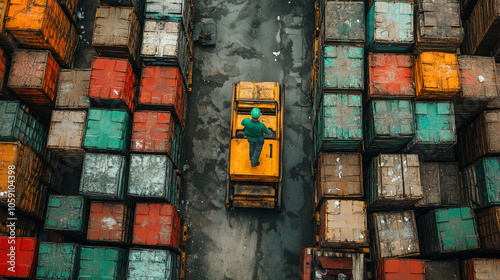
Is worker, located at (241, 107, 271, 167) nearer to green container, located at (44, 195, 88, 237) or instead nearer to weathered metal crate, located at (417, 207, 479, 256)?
green container, located at (44, 195, 88, 237)

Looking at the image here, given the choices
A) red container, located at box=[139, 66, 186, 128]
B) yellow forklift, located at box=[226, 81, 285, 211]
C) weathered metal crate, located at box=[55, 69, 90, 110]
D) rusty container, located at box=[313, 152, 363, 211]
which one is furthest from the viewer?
weathered metal crate, located at box=[55, 69, 90, 110]

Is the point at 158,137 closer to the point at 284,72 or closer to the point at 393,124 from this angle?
the point at 284,72

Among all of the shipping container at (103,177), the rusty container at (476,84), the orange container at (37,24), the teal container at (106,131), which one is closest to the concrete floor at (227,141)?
the shipping container at (103,177)

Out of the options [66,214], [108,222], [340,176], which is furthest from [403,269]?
[66,214]

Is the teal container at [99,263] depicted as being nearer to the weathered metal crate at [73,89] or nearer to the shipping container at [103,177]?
the shipping container at [103,177]

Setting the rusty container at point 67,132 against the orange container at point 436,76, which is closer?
the orange container at point 436,76

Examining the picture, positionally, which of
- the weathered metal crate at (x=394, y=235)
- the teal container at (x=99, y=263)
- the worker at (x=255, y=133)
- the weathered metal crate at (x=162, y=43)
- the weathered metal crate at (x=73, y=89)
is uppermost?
the weathered metal crate at (x=162, y=43)

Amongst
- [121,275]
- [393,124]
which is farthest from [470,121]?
[121,275]

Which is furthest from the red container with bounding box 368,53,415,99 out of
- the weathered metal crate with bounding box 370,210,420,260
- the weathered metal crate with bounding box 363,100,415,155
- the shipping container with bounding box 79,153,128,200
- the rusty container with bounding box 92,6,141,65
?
the shipping container with bounding box 79,153,128,200
